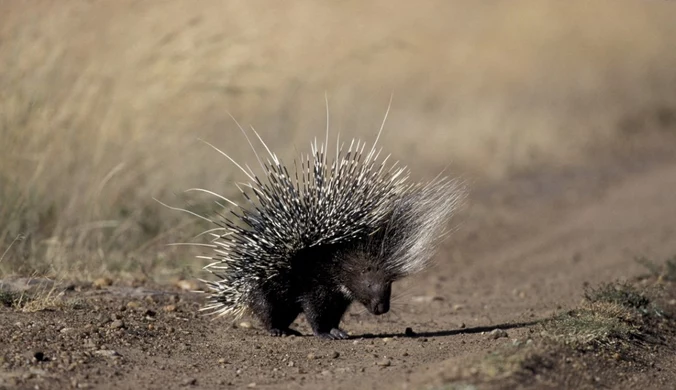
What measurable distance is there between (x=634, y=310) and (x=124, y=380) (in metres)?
4.01

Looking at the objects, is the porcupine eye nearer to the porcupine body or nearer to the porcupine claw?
the porcupine body

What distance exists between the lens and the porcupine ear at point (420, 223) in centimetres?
693

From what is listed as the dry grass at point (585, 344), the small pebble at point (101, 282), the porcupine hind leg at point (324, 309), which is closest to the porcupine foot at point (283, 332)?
the porcupine hind leg at point (324, 309)

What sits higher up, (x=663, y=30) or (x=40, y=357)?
(x=663, y=30)

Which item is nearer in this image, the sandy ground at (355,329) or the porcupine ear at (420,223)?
the sandy ground at (355,329)

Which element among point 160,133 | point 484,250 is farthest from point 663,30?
point 160,133

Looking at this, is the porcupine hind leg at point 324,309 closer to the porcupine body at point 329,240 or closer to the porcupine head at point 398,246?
the porcupine body at point 329,240

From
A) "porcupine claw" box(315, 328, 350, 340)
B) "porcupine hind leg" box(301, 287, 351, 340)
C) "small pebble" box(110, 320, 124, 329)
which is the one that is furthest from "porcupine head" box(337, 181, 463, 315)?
"small pebble" box(110, 320, 124, 329)

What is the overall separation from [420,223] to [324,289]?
0.91 meters

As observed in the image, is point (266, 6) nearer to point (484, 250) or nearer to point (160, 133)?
point (160, 133)

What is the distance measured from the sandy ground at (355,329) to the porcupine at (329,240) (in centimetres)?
33

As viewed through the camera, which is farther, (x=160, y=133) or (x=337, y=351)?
(x=160, y=133)

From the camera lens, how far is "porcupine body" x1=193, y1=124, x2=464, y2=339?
695 cm

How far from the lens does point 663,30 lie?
29.3 m
